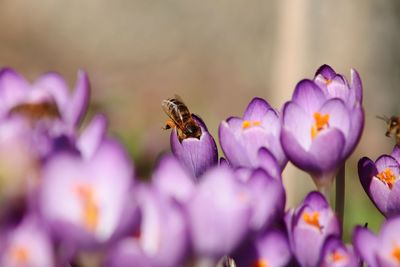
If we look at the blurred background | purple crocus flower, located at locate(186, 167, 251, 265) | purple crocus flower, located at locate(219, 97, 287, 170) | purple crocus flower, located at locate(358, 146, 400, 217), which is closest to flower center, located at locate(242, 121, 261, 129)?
purple crocus flower, located at locate(219, 97, 287, 170)

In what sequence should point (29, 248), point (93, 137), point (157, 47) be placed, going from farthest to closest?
point (157, 47), point (93, 137), point (29, 248)

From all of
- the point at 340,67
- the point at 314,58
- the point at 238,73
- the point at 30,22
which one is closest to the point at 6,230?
the point at 314,58

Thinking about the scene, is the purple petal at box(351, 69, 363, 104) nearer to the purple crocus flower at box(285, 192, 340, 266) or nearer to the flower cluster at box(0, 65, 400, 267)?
the flower cluster at box(0, 65, 400, 267)

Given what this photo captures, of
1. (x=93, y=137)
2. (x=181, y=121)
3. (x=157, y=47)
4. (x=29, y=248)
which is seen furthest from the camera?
(x=157, y=47)

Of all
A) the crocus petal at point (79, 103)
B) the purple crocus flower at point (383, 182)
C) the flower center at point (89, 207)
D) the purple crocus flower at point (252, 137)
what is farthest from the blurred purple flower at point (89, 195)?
the purple crocus flower at point (383, 182)

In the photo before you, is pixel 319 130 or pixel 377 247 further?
pixel 319 130

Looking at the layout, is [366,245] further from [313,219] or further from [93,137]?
[93,137]

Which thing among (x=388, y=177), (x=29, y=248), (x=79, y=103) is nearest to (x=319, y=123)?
(x=388, y=177)
